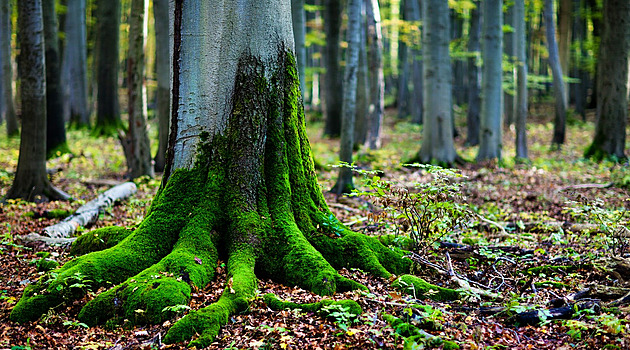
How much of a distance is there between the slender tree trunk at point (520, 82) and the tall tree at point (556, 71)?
1.34m

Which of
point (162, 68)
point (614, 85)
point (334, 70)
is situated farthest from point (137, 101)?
point (614, 85)

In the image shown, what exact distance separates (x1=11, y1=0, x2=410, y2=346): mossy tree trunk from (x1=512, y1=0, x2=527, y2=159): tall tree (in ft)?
37.0

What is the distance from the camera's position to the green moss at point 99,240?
5.35 m

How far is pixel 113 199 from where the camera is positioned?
8797 millimetres

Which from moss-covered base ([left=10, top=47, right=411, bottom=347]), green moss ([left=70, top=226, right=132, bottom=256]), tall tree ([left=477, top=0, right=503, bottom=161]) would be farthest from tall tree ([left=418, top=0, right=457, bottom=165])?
green moss ([left=70, top=226, right=132, bottom=256])

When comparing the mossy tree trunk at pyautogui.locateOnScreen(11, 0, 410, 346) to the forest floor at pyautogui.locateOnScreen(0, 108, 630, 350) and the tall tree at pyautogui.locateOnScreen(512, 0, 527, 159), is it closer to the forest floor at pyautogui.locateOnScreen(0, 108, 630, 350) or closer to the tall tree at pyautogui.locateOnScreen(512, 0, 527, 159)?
the forest floor at pyautogui.locateOnScreen(0, 108, 630, 350)

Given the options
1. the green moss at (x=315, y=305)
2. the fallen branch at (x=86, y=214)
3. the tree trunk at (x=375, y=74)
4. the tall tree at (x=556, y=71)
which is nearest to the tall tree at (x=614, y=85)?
the tall tree at (x=556, y=71)

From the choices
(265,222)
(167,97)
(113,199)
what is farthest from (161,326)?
(167,97)

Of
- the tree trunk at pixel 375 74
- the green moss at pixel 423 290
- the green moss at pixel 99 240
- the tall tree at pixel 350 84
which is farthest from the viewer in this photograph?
the tree trunk at pixel 375 74

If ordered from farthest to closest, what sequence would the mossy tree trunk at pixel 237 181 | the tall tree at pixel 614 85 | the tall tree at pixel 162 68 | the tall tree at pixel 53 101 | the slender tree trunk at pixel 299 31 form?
1. the tall tree at pixel 614 85
2. the tall tree at pixel 53 101
3. the slender tree trunk at pixel 299 31
4. the tall tree at pixel 162 68
5. the mossy tree trunk at pixel 237 181

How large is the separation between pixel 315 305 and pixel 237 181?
5.03 feet

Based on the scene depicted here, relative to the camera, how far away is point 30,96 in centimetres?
831

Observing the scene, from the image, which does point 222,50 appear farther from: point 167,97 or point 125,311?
point 167,97

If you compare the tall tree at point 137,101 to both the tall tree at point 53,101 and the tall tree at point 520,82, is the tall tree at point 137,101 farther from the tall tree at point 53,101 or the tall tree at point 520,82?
the tall tree at point 520,82
